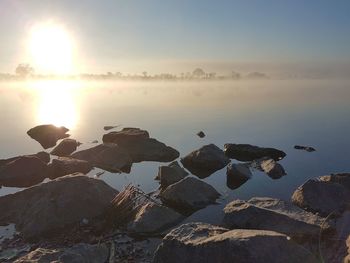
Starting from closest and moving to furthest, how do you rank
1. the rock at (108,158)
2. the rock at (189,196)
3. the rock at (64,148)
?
the rock at (189,196) → the rock at (108,158) → the rock at (64,148)

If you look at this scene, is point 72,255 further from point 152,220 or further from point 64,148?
point 64,148

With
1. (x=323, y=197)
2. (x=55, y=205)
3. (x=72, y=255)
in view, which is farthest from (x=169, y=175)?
(x=72, y=255)

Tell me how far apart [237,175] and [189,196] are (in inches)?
308

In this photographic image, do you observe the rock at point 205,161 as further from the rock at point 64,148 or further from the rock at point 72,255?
the rock at point 72,255

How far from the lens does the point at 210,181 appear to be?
3127 centimetres

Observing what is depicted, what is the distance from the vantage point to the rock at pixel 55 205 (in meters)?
20.4

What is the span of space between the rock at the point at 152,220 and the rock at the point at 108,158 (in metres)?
14.1

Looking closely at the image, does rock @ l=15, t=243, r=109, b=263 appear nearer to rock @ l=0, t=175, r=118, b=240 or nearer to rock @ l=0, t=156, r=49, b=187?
rock @ l=0, t=175, r=118, b=240

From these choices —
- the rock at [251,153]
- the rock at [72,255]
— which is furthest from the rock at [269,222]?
the rock at [251,153]

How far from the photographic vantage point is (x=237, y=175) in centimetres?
3072

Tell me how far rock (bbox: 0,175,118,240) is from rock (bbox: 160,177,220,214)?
3494 millimetres

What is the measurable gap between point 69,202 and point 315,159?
25897 mm

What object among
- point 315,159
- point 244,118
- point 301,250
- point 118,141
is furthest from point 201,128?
point 301,250

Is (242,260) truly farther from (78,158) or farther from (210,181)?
(78,158)
